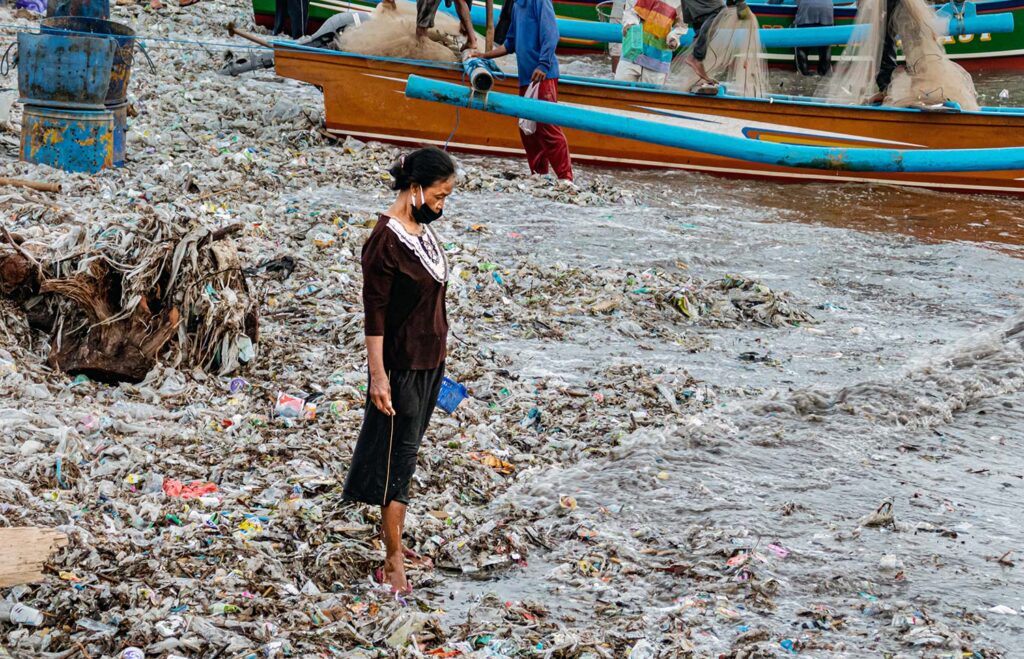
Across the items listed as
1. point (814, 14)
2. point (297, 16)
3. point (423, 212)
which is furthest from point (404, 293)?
point (814, 14)

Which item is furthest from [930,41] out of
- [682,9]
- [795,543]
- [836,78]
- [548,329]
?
[795,543]

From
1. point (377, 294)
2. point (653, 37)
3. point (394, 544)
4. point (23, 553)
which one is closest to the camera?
point (23, 553)

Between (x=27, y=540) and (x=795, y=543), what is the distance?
2.95 m

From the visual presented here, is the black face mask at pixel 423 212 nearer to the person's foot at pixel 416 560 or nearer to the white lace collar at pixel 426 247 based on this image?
the white lace collar at pixel 426 247

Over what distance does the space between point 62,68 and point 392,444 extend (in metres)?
6.39

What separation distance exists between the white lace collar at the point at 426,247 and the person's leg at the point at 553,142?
6754mm

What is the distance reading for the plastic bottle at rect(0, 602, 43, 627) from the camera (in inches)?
142

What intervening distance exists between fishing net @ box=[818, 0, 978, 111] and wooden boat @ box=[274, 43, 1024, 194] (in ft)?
1.17

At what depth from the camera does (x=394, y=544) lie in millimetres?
4113

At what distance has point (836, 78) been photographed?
39.6 feet

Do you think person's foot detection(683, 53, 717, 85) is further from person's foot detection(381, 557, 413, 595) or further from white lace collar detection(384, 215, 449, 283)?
person's foot detection(381, 557, 413, 595)

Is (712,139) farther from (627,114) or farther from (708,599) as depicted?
(708,599)

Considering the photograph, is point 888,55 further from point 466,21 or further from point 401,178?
point 401,178

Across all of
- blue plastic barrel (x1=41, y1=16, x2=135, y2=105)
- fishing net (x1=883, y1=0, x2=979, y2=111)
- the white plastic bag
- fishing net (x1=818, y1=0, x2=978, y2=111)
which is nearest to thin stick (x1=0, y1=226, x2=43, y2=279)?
blue plastic barrel (x1=41, y1=16, x2=135, y2=105)
